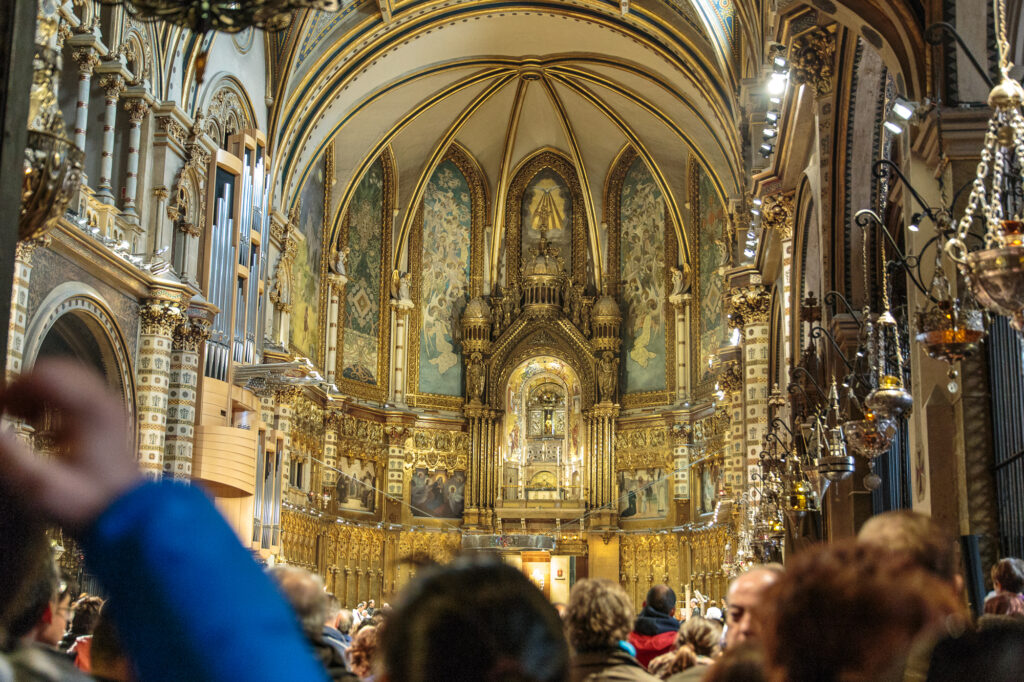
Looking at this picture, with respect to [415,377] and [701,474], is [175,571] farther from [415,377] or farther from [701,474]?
[415,377]

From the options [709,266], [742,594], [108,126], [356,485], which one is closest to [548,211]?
[709,266]

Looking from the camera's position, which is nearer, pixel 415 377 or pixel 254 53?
pixel 254 53

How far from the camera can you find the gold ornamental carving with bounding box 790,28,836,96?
10727 mm

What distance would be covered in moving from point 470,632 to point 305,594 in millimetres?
1752

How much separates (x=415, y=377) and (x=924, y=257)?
21.7 meters

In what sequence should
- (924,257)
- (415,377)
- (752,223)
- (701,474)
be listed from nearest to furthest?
(924,257)
(752,223)
(701,474)
(415,377)

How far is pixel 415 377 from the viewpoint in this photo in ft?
94.5

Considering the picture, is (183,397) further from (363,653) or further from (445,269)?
(445,269)

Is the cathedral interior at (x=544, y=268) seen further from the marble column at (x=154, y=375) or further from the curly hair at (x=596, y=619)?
the curly hair at (x=596, y=619)

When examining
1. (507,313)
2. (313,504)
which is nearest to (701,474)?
(507,313)

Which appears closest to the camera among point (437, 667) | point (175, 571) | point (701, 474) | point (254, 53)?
point (175, 571)

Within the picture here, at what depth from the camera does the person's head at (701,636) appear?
4828mm

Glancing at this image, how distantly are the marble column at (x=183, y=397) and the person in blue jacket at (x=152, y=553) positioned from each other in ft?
53.1

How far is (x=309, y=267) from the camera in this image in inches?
1011
